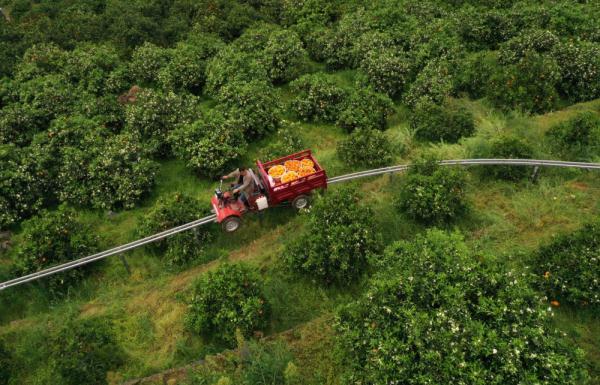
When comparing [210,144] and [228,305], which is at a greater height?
[210,144]

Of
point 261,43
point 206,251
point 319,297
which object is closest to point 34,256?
point 206,251

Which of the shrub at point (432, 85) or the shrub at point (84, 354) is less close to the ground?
the shrub at point (432, 85)

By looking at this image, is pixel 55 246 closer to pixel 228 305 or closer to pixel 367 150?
pixel 228 305

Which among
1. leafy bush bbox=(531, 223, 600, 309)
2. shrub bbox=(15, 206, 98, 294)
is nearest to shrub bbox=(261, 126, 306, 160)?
shrub bbox=(15, 206, 98, 294)

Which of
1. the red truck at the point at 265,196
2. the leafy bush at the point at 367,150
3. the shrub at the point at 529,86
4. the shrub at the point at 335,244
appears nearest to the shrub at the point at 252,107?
the leafy bush at the point at 367,150

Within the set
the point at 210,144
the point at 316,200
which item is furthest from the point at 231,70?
the point at 316,200

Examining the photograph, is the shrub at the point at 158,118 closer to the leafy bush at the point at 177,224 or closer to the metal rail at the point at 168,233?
the leafy bush at the point at 177,224
